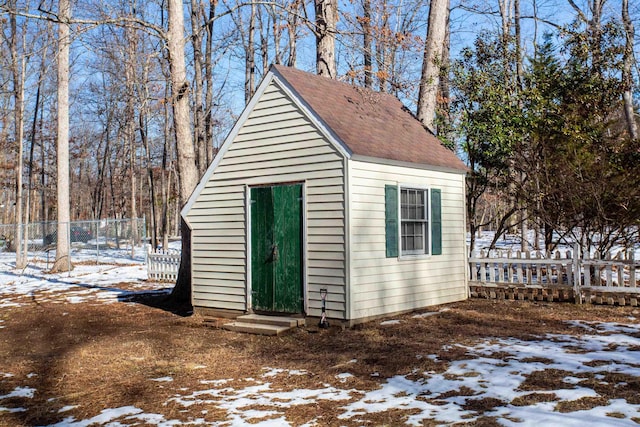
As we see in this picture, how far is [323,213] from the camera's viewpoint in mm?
9570

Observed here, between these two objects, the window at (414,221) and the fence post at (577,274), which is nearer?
the window at (414,221)

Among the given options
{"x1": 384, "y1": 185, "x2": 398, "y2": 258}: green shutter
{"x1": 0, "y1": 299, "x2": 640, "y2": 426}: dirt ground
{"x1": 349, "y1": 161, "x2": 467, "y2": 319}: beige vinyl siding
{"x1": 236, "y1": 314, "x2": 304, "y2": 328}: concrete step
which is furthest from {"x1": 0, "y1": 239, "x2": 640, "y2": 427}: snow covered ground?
{"x1": 384, "y1": 185, "x2": 398, "y2": 258}: green shutter

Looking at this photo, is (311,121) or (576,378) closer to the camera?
(576,378)

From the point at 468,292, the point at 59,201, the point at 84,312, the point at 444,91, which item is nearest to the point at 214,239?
the point at 84,312

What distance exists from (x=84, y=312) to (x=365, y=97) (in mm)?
7675

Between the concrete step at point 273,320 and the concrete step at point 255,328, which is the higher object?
the concrete step at point 273,320

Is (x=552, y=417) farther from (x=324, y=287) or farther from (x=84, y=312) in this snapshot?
(x=84, y=312)

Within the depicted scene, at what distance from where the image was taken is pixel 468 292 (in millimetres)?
12273

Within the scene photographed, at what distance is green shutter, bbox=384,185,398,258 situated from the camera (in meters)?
9.98

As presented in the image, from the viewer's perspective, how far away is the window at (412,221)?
10070 mm

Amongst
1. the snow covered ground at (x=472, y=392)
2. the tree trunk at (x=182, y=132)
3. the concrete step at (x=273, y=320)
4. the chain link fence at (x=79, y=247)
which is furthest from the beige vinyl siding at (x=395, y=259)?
the chain link fence at (x=79, y=247)

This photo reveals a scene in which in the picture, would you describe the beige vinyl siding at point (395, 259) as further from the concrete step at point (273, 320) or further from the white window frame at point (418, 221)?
the concrete step at point (273, 320)

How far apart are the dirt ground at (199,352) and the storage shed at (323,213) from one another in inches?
26.3

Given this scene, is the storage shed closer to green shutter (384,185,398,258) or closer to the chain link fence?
green shutter (384,185,398,258)
